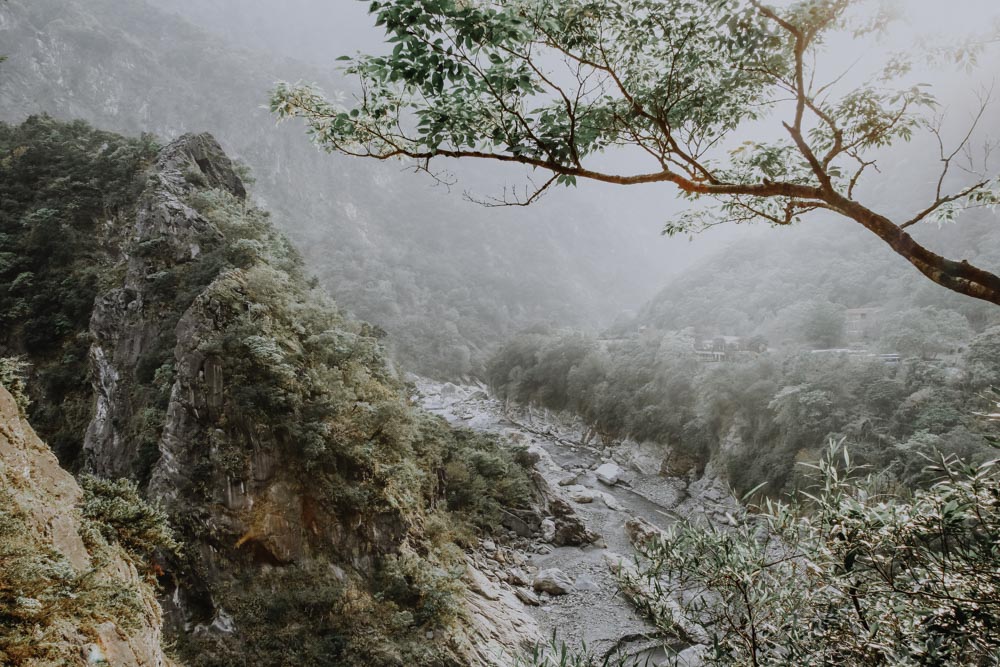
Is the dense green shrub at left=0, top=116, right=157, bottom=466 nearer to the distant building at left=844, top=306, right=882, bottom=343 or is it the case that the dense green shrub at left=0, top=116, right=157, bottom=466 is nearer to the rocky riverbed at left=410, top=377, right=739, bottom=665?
the rocky riverbed at left=410, top=377, right=739, bottom=665

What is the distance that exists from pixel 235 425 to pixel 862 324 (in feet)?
116

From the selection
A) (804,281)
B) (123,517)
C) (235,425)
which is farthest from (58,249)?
(804,281)

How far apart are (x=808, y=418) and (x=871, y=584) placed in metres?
16.3

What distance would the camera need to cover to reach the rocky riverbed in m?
11.5

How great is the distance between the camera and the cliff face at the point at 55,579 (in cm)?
336

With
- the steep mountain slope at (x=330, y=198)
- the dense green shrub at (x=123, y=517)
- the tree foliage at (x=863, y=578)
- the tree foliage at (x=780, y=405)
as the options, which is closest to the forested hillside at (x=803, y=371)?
the tree foliage at (x=780, y=405)

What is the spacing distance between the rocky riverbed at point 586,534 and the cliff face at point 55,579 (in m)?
3.83

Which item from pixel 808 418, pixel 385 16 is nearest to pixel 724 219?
pixel 385 16

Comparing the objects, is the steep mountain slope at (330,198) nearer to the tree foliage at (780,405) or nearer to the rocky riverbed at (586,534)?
the tree foliage at (780,405)

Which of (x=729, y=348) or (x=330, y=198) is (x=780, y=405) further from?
(x=330, y=198)

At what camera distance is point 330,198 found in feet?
286

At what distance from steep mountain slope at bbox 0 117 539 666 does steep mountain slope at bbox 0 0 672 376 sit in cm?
4158

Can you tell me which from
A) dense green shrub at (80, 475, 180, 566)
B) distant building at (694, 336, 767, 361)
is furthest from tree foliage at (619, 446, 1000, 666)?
distant building at (694, 336, 767, 361)

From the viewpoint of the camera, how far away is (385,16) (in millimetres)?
2521
